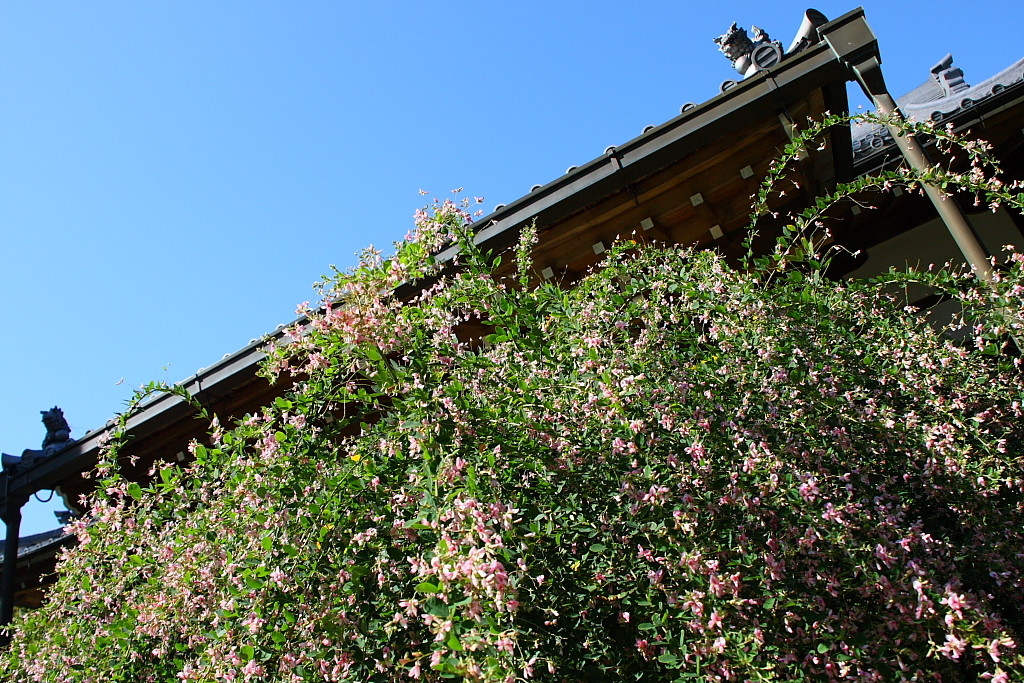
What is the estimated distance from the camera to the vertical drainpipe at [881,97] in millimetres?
3123

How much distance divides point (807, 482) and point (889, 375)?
678mm

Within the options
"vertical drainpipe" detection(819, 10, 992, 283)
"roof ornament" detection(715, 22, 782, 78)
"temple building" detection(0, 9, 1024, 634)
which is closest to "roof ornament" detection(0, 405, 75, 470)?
"temple building" detection(0, 9, 1024, 634)

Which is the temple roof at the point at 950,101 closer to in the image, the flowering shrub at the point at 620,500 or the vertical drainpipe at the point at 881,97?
the vertical drainpipe at the point at 881,97

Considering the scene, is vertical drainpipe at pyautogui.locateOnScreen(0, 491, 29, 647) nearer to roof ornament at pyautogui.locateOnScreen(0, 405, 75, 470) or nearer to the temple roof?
roof ornament at pyautogui.locateOnScreen(0, 405, 75, 470)

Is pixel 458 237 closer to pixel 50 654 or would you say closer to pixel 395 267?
pixel 395 267

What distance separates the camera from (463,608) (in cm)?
163

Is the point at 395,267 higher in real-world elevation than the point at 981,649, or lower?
higher

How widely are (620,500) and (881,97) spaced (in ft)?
8.63

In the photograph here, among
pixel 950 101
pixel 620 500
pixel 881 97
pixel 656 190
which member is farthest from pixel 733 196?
pixel 620 500

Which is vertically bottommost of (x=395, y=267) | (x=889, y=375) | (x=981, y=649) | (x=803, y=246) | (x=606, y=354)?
(x=981, y=649)

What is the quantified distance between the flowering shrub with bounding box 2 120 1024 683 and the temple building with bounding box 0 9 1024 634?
95cm

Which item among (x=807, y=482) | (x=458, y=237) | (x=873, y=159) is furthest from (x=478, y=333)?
(x=807, y=482)

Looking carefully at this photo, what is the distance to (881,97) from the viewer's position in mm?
3494

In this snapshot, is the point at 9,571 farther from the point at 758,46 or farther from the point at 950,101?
the point at 950,101
